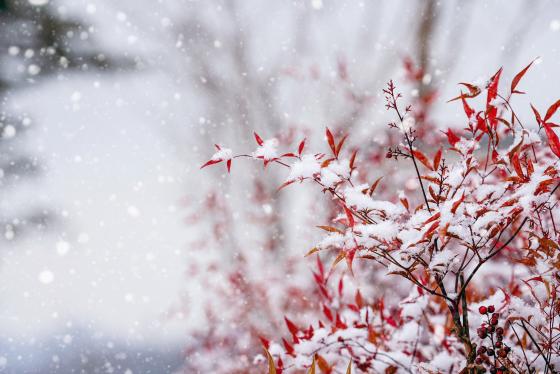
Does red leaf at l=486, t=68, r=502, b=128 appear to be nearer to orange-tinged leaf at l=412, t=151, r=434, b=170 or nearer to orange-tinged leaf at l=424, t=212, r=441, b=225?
orange-tinged leaf at l=412, t=151, r=434, b=170

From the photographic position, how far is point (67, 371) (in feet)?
34.5

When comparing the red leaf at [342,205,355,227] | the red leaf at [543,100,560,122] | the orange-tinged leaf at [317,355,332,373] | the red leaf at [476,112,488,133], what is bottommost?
the orange-tinged leaf at [317,355,332,373]

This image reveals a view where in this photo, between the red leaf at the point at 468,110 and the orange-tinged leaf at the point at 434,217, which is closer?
the orange-tinged leaf at the point at 434,217

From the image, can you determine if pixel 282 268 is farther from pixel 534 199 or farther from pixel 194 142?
pixel 534 199

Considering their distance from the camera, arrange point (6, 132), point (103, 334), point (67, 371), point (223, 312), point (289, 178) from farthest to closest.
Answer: point (103, 334) → point (67, 371) → point (6, 132) → point (223, 312) → point (289, 178)

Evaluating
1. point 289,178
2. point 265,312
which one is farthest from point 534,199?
point 265,312

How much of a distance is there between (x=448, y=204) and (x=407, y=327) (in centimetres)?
117

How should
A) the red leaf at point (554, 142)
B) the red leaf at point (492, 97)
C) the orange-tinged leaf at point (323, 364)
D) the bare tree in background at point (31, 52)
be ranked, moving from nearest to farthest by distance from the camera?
the red leaf at point (554, 142), the red leaf at point (492, 97), the orange-tinged leaf at point (323, 364), the bare tree in background at point (31, 52)

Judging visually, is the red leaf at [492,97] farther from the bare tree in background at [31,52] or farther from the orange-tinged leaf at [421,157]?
the bare tree in background at [31,52]

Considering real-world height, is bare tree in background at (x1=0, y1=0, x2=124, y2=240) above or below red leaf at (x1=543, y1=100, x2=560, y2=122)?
above

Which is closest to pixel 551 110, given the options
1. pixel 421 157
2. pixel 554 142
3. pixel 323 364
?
pixel 554 142

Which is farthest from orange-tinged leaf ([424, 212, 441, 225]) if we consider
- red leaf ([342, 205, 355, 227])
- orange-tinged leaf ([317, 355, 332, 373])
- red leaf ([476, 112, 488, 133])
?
orange-tinged leaf ([317, 355, 332, 373])

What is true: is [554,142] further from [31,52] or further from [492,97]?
[31,52]

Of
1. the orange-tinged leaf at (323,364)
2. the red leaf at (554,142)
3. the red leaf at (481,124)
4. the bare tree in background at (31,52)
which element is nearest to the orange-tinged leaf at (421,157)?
the red leaf at (481,124)
